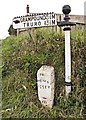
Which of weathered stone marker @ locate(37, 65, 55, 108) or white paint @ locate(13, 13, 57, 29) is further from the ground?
white paint @ locate(13, 13, 57, 29)

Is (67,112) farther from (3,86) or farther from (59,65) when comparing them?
(3,86)

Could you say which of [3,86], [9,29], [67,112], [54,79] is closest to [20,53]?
[3,86]

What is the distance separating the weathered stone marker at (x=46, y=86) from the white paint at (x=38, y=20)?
29.0 inches

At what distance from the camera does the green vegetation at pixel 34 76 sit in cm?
413

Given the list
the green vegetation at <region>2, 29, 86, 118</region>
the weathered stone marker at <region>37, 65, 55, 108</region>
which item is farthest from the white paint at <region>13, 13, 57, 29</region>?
the weathered stone marker at <region>37, 65, 55, 108</region>

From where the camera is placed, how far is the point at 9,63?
526 centimetres

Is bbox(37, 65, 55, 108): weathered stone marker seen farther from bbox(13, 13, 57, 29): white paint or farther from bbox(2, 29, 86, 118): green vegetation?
bbox(13, 13, 57, 29): white paint

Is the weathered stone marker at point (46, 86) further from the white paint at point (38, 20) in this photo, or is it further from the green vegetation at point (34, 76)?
the white paint at point (38, 20)

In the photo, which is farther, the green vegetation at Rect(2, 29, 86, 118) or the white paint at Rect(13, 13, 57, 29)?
the white paint at Rect(13, 13, 57, 29)

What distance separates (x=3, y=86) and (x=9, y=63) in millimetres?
551

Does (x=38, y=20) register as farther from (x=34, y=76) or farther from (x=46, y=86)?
(x=46, y=86)

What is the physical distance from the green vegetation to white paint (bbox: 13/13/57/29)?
1.43ft

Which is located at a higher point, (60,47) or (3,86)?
(60,47)

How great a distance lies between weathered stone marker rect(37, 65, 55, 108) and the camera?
4.17m
